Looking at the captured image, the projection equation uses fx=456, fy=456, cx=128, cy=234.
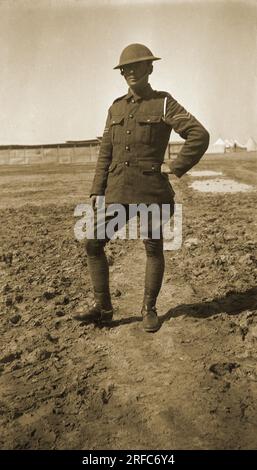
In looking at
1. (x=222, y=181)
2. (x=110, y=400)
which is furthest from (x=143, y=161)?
(x=222, y=181)

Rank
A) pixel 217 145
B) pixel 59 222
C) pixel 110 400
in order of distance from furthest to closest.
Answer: pixel 217 145 → pixel 59 222 → pixel 110 400

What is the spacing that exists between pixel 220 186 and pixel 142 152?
1065cm

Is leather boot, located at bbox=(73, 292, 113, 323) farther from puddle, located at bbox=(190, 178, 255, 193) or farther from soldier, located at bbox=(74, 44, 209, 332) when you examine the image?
puddle, located at bbox=(190, 178, 255, 193)

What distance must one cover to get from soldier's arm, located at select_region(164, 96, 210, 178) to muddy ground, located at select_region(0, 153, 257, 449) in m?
1.31

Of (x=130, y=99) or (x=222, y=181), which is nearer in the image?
(x=130, y=99)

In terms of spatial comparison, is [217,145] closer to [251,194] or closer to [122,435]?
[251,194]

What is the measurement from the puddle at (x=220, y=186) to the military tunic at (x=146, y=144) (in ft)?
30.5

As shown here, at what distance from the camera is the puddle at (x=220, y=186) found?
12.6 meters

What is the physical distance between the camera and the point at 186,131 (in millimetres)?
3207

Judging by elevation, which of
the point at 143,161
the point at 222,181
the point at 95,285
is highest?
the point at 143,161

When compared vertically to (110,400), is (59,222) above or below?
below

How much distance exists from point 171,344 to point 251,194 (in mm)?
8870

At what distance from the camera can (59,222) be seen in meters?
8.61

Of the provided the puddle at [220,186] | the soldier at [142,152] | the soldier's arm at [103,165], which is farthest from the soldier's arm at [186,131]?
the puddle at [220,186]
